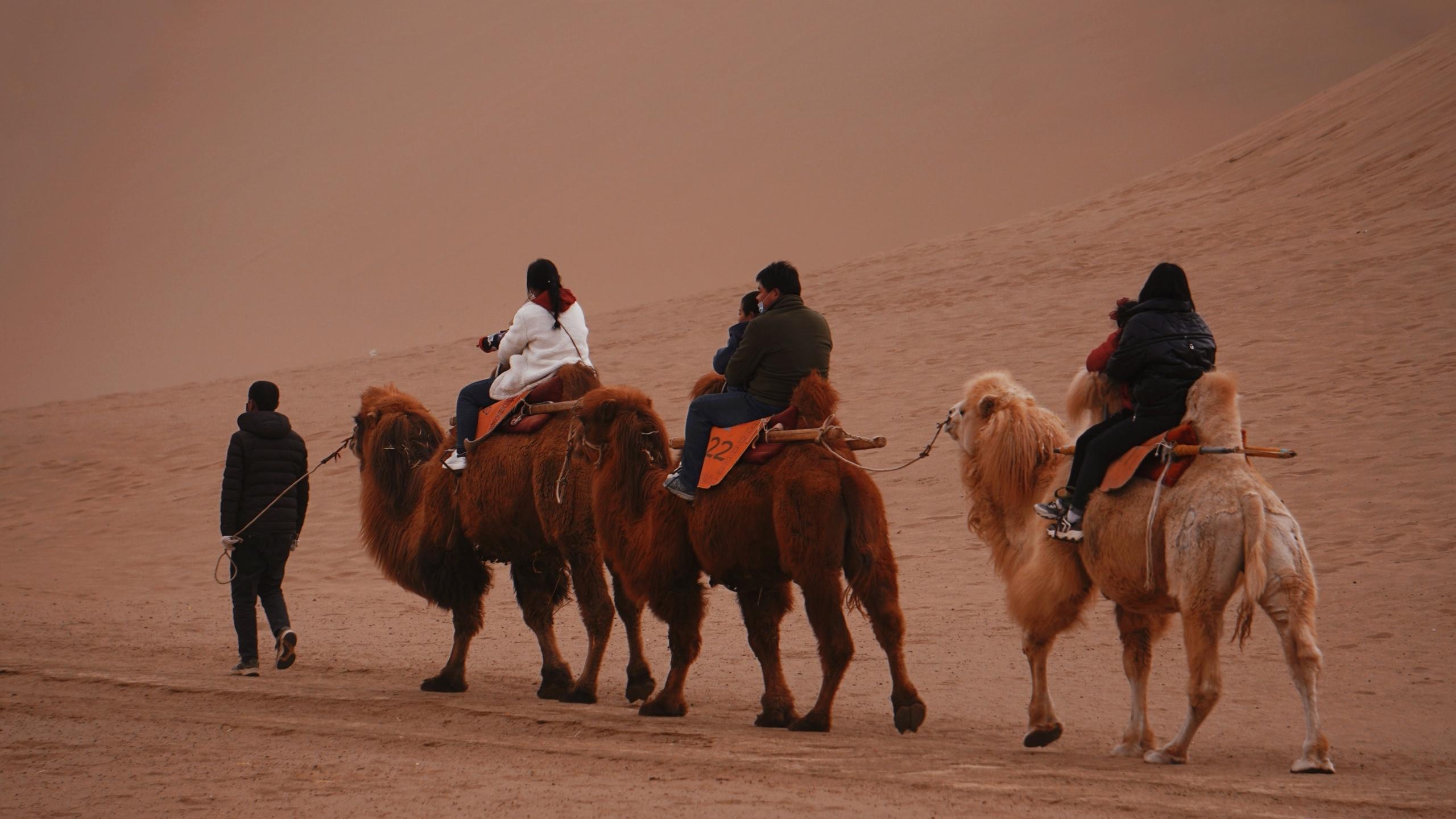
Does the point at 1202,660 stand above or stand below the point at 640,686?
above

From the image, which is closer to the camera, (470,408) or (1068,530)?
(1068,530)

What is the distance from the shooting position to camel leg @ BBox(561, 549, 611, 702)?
8203 mm

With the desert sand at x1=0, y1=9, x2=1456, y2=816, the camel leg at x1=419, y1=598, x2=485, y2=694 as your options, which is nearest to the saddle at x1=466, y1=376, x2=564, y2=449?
the camel leg at x1=419, y1=598, x2=485, y2=694

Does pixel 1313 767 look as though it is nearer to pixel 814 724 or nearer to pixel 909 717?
pixel 909 717

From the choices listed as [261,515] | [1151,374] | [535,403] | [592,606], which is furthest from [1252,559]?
[261,515]

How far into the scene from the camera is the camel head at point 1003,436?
23.5 feet

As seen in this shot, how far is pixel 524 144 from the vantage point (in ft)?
229

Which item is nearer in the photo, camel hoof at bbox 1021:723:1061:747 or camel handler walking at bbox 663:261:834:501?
camel hoof at bbox 1021:723:1061:747

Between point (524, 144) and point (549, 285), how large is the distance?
63.0m

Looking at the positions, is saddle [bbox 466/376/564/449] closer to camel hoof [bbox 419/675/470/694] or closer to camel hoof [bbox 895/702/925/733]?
camel hoof [bbox 419/675/470/694]

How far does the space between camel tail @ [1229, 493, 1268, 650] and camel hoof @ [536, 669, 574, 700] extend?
4.15 meters

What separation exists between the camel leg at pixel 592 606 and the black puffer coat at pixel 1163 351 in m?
3.29

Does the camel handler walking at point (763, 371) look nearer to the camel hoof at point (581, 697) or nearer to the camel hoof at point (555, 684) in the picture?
the camel hoof at point (581, 697)

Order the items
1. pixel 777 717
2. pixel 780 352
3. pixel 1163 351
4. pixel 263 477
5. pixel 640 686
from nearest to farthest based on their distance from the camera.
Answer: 1. pixel 1163 351
2. pixel 777 717
3. pixel 780 352
4. pixel 640 686
5. pixel 263 477
